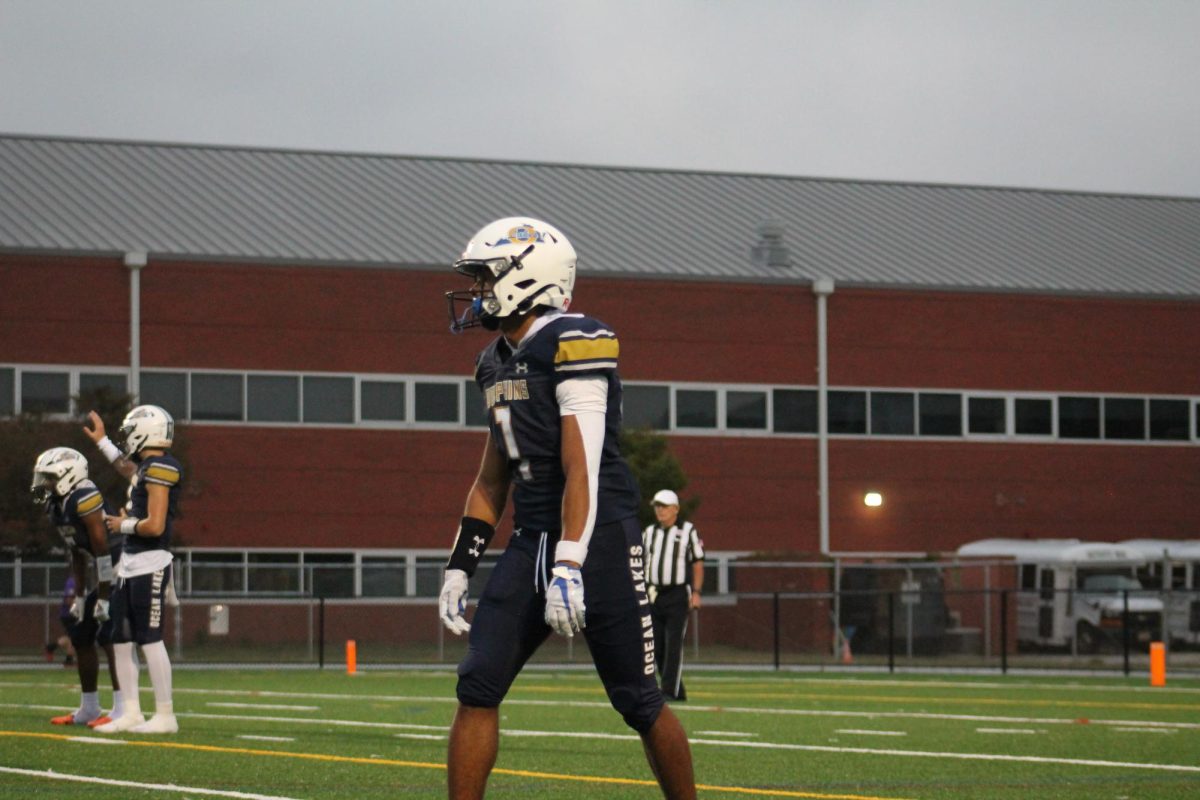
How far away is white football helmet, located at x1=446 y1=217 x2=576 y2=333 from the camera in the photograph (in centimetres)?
643

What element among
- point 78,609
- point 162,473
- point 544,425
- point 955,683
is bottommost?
point 955,683

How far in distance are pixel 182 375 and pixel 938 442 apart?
16.5 meters

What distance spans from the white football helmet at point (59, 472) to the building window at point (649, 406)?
1094 inches

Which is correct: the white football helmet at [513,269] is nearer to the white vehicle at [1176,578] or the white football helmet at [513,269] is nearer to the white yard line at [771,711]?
the white yard line at [771,711]

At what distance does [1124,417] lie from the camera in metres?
43.9

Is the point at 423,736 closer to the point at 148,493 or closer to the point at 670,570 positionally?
the point at 148,493

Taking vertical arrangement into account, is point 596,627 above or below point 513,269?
below

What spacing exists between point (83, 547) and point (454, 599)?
7.13 m

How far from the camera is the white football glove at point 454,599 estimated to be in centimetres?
643

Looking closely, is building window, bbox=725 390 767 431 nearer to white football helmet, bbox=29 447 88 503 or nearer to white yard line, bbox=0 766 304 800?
white football helmet, bbox=29 447 88 503

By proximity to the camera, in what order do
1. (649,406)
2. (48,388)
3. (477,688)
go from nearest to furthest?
1. (477,688)
2. (48,388)
3. (649,406)

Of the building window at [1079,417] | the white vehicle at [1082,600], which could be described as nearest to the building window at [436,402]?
the white vehicle at [1082,600]

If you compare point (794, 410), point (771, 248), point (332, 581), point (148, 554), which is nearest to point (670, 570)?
point (148, 554)

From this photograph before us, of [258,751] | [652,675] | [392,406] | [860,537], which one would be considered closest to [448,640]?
[392,406]
